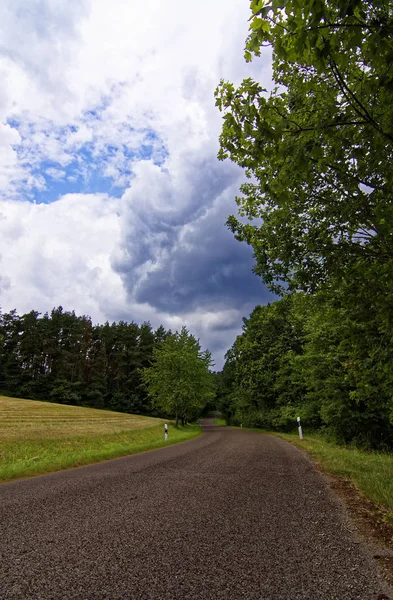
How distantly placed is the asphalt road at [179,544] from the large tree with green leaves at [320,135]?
12.4ft

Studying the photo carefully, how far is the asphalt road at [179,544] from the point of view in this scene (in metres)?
2.74

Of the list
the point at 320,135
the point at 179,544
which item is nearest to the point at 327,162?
the point at 320,135

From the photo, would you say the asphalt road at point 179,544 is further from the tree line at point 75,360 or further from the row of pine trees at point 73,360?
the row of pine trees at point 73,360

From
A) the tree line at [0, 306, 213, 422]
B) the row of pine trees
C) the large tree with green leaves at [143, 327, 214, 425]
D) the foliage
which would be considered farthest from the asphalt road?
the row of pine trees

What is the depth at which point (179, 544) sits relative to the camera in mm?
3623

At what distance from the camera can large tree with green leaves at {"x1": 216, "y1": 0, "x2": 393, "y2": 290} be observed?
2.96 m

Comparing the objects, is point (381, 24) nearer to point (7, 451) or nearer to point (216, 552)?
point (216, 552)

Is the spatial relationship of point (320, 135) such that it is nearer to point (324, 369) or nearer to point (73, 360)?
point (324, 369)

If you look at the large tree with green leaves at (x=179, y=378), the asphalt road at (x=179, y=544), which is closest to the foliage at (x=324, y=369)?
the asphalt road at (x=179, y=544)

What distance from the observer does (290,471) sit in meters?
8.69

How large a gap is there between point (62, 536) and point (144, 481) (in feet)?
11.4

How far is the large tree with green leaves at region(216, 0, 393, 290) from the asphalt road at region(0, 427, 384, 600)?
12.4 ft

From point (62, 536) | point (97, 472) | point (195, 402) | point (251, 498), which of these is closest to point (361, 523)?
point (251, 498)

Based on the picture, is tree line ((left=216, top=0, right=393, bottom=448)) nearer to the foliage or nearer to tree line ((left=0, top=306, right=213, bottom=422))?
the foliage
